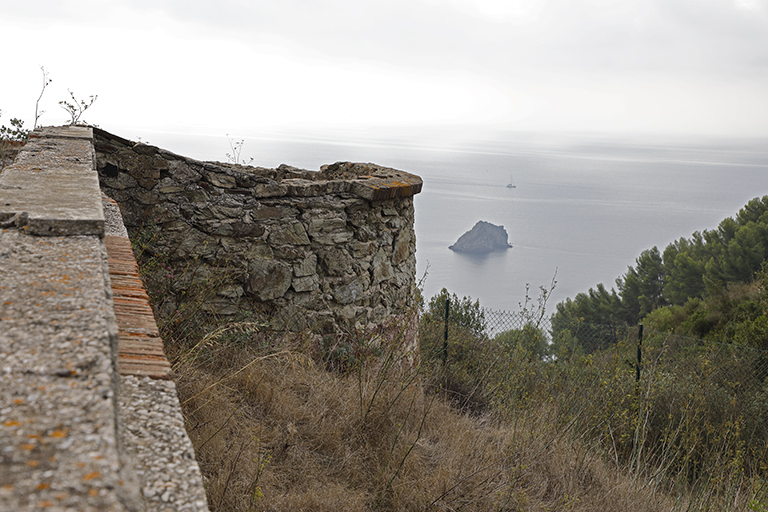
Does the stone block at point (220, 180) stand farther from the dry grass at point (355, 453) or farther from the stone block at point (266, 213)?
the dry grass at point (355, 453)

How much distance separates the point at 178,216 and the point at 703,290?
23.0 meters

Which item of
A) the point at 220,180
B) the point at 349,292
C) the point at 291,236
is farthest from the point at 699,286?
the point at 220,180

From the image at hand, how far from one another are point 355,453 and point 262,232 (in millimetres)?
2237

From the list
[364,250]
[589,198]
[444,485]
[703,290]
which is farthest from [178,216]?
[589,198]

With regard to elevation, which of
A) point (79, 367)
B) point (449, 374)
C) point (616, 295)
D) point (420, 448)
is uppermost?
point (79, 367)

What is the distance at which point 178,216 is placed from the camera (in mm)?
4258

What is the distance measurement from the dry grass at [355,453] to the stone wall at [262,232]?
0.73 m

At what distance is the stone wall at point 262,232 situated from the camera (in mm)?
4176

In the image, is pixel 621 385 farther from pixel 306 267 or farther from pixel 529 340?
pixel 306 267

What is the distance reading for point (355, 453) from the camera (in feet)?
9.12

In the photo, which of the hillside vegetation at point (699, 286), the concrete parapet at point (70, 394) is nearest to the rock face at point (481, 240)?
the hillside vegetation at point (699, 286)

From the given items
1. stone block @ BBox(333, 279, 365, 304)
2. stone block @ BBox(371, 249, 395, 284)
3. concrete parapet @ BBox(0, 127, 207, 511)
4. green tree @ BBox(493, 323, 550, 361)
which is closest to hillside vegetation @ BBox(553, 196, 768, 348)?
green tree @ BBox(493, 323, 550, 361)

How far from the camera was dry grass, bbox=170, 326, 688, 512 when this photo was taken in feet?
7.86

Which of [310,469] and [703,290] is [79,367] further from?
[703,290]
